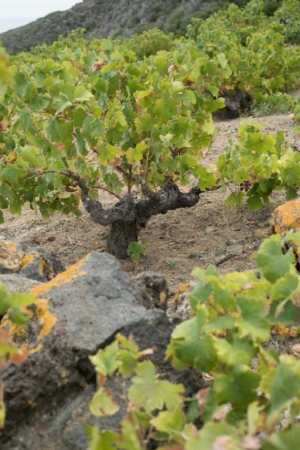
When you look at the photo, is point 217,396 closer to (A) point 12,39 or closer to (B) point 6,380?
(B) point 6,380

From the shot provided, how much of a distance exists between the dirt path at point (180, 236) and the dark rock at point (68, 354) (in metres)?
1.62

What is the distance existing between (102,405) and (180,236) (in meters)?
2.90

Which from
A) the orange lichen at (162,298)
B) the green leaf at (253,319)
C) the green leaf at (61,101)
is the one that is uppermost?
the green leaf at (61,101)

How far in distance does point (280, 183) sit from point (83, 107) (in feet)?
4.70

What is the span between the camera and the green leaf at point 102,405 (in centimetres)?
137

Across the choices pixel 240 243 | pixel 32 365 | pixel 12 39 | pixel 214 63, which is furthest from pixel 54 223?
pixel 12 39

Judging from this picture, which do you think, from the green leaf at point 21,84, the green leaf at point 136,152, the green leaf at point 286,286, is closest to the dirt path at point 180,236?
the green leaf at point 136,152

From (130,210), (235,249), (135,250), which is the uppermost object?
(130,210)

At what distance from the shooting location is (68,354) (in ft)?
5.39

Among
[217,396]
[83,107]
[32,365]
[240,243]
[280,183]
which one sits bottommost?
[240,243]

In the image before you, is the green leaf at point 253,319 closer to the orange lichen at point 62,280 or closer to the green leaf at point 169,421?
the green leaf at point 169,421

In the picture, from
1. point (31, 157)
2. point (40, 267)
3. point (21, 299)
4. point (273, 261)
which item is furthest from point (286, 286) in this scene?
point (31, 157)

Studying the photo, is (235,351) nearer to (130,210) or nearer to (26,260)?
(26,260)

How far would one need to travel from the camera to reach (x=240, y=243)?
3857mm
